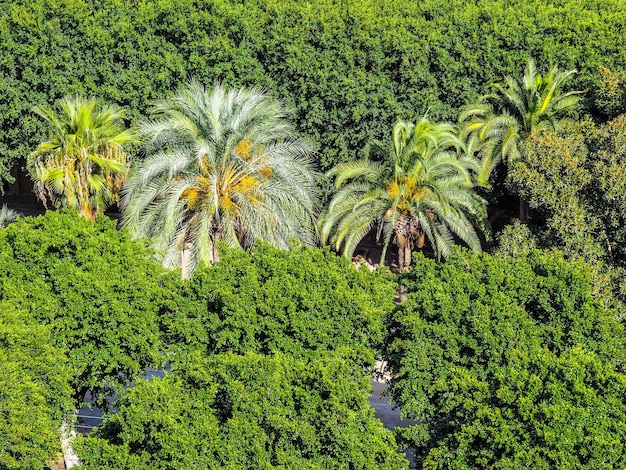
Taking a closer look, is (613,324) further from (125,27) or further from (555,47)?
(125,27)

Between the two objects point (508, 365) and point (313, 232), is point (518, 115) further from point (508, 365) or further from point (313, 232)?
point (508, 365)

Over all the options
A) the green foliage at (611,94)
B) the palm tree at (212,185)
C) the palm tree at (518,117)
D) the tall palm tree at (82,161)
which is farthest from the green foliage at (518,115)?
the tall palm tree at (82,161)

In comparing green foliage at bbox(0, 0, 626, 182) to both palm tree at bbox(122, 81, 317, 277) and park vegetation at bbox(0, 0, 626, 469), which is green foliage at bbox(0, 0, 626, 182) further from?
palm tree at bbox(122, 81, 317, 277)

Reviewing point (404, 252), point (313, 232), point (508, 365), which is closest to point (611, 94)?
point (404, 252)

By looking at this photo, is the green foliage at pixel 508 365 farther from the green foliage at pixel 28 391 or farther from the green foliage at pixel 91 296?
the green foliage at pixel 28 391

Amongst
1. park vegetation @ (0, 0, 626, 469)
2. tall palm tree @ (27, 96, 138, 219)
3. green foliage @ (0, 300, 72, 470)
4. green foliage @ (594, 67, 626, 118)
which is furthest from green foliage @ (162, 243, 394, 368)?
green foliage @ (594, 67, 626, 118)

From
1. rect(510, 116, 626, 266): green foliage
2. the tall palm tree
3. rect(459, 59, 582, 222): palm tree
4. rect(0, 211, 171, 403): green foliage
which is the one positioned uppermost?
rect(459, 59, 582, 222): palm tree

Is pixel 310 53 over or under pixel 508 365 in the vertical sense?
over
